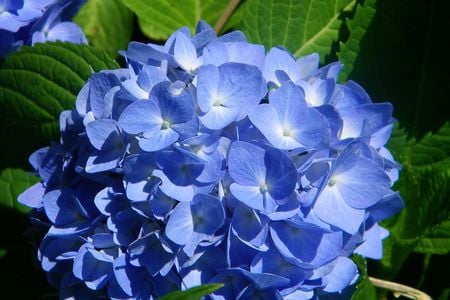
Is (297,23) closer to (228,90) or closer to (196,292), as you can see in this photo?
(228,90)

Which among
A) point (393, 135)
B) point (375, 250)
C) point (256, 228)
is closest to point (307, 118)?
point (256, 228)

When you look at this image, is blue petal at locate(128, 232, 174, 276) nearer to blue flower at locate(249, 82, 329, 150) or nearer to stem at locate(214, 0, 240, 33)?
blue flower at locate(249, 82, 329, 150)

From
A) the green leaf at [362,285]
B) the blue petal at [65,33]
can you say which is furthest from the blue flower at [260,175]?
the blue petal at [65,33]

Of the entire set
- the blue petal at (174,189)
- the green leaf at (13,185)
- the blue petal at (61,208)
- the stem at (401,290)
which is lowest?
the green leaf at (13,185)

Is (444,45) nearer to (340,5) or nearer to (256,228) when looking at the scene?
(340,5)

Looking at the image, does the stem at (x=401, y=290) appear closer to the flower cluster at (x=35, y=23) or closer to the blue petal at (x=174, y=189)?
the blue petal at (x=174, y=189)

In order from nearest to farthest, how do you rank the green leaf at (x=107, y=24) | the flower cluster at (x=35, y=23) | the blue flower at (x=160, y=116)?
the blue flower at (x=160, y=116) → the flower cluster at (x=35, y=23) → the green leaf at (x=107, y=24)

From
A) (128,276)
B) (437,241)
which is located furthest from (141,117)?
(437,241)
